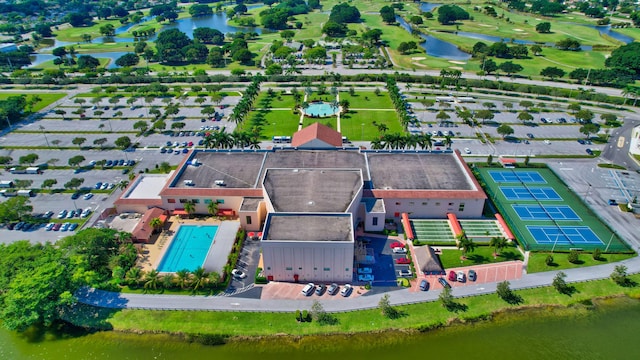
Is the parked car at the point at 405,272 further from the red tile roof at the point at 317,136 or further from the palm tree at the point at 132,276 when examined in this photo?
the palm tree at the point at 132,276

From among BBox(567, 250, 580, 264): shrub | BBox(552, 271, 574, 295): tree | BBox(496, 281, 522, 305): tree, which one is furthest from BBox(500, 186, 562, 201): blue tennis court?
BBox(496, 281, 522, 305): tree

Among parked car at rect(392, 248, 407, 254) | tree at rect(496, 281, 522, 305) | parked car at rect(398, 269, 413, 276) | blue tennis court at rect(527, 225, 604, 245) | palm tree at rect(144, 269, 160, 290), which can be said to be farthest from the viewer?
blue tennis court at rect(527, 225, 604, 245)

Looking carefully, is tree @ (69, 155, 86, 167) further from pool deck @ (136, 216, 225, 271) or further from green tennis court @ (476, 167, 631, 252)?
green tennis court @ (476, 167, 631, 252)

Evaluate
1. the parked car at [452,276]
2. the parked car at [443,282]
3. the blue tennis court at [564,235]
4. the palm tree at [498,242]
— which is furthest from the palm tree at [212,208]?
the blue tennis court at [564,235]

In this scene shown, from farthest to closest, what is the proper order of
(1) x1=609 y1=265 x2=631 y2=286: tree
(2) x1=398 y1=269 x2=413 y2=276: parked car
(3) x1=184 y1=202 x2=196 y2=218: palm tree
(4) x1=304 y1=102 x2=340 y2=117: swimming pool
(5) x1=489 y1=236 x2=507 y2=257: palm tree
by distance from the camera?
(4) x1=304 y1=102 x2=340 y2=117: swimming pool, (3) x1=184 y1=202 x2=196 y2=218: palm tree, (5) x1=489 y1=236 x2=507 y2=257: palm tree, (2) x1=398 y1=269 x2=413 y2=276: parked car, (1) x1=609 y1=265 x2=631 y2=286: tree

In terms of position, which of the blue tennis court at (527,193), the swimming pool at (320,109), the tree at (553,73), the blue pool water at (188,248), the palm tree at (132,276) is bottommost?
the blue pool water at (188,248)

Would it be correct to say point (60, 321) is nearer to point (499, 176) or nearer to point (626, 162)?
point (499, 176)

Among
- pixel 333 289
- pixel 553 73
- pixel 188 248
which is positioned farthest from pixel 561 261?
pixel 553 73
